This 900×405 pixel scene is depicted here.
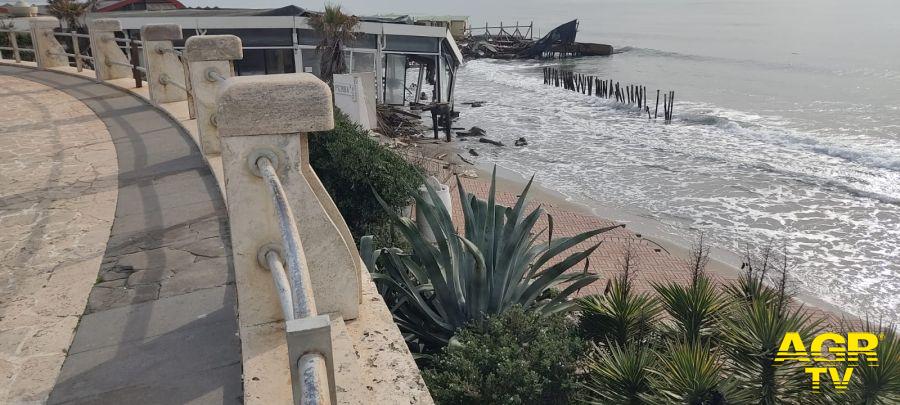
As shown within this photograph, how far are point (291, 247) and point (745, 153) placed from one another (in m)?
24.4

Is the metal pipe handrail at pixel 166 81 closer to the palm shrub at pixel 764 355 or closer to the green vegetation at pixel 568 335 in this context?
the green vegetation at pixel 568 335

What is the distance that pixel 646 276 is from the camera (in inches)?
443

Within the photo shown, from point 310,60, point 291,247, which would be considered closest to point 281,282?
point 291,247

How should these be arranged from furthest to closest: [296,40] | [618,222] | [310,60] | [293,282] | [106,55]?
[310,60] → [296,40] → [618,222] → [106,55] → [293,282]

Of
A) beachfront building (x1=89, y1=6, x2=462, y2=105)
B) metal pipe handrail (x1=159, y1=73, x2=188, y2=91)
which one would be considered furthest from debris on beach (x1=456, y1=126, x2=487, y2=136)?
metal pipe handrail (x1=159, y1=73, x2=188, y2=91)

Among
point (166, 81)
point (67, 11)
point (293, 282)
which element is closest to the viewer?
point (293, 282)

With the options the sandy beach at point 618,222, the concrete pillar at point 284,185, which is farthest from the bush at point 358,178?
the concrete pillar at point 284,185

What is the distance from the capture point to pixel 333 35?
64.4 feet

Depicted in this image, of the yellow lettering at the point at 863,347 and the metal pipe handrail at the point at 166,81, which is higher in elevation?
the metal pipe handrail at the point at 166,81

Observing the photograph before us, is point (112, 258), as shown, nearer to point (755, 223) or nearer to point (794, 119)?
point (755, 223)

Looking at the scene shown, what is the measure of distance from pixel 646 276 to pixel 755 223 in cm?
559

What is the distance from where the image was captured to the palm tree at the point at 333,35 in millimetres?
19500

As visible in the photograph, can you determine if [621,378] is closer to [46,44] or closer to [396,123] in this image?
[46,44]

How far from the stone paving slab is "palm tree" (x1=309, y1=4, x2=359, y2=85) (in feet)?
38.1
